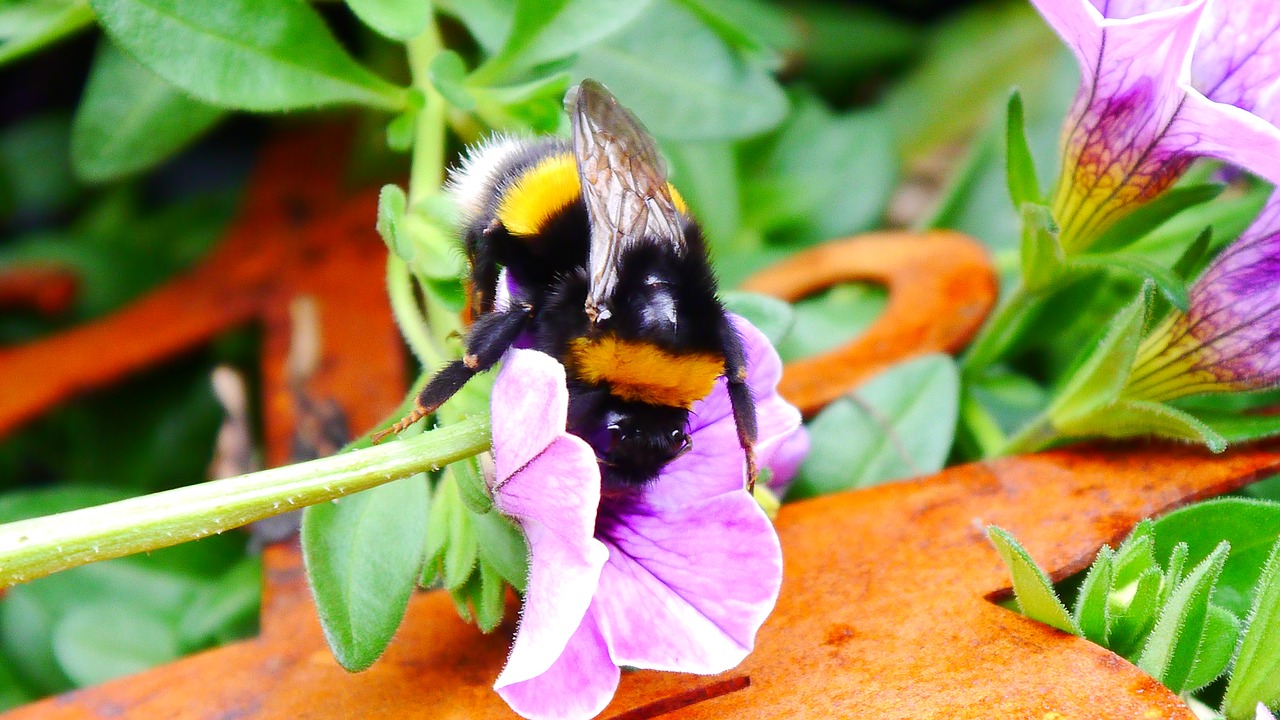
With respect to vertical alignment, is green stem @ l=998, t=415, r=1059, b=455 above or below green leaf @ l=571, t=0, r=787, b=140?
below

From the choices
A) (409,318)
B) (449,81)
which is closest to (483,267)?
(409,318)

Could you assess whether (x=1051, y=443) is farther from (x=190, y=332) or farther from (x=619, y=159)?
(x=190, y=332)

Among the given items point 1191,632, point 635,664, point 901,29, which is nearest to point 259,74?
point 635,664

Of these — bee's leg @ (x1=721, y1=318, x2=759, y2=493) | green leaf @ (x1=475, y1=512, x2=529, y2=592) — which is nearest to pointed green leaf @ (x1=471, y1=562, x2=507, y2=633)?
green leaf @ (x1=475, y1=512, x2=529, y2=592)

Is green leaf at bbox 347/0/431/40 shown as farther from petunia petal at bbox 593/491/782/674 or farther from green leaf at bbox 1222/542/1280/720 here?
green leaf at bbox 1222/542/1280/720

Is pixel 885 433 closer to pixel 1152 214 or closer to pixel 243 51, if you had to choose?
pixel 1152 214

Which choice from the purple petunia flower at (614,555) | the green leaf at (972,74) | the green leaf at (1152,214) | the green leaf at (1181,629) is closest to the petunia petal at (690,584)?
the purple petunia flower at (614,555)
